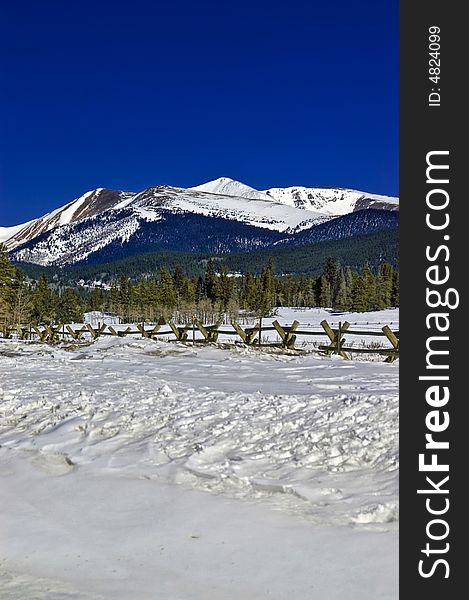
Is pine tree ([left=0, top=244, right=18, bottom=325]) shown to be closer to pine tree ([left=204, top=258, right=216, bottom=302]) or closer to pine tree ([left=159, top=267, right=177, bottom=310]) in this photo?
pine tree ([left=159, top=267, right=177, bottom=310])

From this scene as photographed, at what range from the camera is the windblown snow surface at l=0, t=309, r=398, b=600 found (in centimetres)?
446

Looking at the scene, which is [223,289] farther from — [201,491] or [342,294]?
[201,491]

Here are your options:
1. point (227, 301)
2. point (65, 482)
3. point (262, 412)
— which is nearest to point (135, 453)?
point (65, 482)

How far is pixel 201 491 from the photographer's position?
20.0 ft

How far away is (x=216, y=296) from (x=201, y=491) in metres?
116

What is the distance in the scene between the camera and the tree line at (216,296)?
102 metres

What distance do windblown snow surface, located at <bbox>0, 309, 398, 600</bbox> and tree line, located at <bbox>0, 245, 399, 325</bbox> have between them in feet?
263

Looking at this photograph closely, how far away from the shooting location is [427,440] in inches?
186

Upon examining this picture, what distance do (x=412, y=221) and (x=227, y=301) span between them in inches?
4631

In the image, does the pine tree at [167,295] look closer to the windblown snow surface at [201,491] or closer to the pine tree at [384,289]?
the pine tree at [384,289]

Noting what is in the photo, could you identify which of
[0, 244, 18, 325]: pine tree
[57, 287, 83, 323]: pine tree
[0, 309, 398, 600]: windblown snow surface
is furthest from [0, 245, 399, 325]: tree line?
[0, 309, 398, 600]: windblown snow surface

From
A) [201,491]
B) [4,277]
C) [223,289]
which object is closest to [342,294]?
[223,289]

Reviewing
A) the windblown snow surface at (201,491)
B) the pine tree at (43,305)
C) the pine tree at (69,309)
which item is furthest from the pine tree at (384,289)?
the windblown snow surface at (201,491)

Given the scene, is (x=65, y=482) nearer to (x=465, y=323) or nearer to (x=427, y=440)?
(x=427, y=440)
